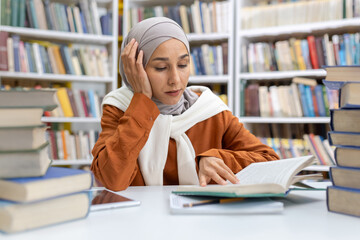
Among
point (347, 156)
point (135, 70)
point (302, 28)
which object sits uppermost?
point (302, 28)

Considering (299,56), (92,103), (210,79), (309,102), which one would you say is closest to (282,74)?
(299,56)

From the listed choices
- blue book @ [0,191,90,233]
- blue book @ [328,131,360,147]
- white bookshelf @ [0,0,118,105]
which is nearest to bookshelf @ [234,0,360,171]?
white bookshelf @ [0,0,118,105]

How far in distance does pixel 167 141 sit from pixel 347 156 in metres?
0.72

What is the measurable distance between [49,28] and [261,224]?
2.77 meters

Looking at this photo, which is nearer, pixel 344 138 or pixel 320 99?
pixel 344 138

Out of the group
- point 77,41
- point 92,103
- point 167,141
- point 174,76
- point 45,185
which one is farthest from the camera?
point 77,41

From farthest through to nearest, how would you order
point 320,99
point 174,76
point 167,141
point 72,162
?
point 72,162 → point 320,99 → point 167,141 → point 174,76

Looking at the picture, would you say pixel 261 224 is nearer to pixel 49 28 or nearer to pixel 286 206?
pixel 286 206

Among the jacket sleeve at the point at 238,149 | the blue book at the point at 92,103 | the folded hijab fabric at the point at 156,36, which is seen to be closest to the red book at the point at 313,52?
the jacket sleeve at the point at 238,149

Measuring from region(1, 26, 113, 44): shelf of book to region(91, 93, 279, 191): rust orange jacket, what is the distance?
5.90 ft

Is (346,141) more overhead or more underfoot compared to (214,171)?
more overhead

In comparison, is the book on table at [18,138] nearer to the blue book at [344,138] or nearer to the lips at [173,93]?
the blue book at [344,138]

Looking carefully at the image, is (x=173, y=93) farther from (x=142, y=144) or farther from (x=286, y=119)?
(x=286, y=119)

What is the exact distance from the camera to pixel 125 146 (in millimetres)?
1097
